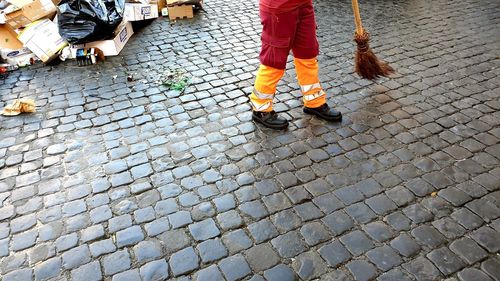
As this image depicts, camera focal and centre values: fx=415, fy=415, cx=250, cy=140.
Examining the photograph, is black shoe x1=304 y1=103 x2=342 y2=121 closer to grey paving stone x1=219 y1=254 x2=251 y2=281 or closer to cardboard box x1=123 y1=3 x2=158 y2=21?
grey paving stone x1=219 y1=254 x2=251 y2=281

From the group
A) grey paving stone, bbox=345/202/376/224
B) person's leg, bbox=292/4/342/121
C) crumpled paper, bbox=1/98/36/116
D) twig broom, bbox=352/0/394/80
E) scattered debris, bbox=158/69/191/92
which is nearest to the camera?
grey paving stone, bbox=345/202/376/224

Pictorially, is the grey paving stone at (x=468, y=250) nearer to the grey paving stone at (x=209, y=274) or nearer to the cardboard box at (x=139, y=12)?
the grey paving stone at (x=209, y=274)

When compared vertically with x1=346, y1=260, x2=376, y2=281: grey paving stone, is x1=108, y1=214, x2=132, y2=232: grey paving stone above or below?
above

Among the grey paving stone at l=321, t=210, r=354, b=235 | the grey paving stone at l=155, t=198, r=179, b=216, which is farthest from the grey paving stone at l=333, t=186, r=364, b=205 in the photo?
the grey paving stone at l=155, t=198, r=179, b=216

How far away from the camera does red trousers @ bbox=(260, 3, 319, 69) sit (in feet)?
11.2

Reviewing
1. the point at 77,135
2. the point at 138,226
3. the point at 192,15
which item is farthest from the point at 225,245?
the point at 192,15

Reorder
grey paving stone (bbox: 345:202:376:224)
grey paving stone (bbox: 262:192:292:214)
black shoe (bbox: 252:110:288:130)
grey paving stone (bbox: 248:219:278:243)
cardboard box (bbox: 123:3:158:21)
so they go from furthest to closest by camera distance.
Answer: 1. cardboard box (bbox: 123:3:158:21)
2. black shoe (bbox: 252:110:288:130)
3. grey paving stone (bbox: 262:192:292:214)
4. grey paving stone (bbox: 345:202:376:224)
5. grey paving stone (bbox: 248:219:278:243)

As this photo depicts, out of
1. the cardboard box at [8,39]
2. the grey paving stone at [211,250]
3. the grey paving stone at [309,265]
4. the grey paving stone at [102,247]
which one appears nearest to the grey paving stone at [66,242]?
the grey paving stone at [102,247]

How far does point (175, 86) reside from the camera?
465 cm

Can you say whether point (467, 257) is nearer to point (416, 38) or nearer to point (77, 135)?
point (77, 135)

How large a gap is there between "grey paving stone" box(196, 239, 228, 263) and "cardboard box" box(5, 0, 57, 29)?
4.32 m

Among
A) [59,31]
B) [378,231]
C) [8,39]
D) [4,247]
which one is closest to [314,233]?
[378,231]

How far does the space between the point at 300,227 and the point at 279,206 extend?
25cm

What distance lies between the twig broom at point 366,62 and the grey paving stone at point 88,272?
307cm
